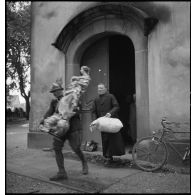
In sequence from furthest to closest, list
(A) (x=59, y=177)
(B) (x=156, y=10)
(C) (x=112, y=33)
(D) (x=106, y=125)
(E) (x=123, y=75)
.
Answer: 1. (E) (x=123, y=75)
2. (C) (x=112, y=33)
3. (B) (x=156, y=10)
4. (D) (x=106, y=125)
5. (A) (x=59, y=177)

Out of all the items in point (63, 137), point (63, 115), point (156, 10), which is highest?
point (156, 10)

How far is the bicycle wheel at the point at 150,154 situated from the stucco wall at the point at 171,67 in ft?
2.14

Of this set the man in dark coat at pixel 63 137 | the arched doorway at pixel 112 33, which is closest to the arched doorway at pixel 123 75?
the arched doorway at pixel 112 33

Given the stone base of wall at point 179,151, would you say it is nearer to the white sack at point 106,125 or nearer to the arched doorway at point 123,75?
the white sack at point 106,125

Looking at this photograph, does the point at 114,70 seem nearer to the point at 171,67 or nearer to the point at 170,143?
the point at 171,67

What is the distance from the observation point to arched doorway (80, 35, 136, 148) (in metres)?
8.17

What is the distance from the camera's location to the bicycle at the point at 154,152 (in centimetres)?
553

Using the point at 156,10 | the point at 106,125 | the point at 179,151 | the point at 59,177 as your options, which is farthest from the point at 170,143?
the point at 156,10

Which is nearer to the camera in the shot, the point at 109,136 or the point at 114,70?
the point at 109,136

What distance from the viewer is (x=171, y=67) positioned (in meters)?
6.05

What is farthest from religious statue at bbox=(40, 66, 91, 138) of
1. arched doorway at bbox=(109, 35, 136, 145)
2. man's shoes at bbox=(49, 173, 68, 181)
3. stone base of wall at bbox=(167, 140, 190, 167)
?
arched doorway at bbox=(109, 35, 136, 145)

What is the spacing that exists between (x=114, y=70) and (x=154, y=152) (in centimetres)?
395

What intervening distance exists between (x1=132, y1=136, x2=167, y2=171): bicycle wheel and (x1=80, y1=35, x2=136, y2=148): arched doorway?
228cm

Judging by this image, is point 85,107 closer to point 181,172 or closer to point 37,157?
point 37,157
